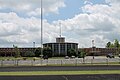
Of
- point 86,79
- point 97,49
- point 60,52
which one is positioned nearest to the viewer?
point 86,79

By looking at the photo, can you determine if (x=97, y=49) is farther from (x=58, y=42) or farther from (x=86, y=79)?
(x=86, y=79)

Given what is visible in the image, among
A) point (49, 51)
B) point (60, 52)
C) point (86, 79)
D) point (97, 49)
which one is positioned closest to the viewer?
point (86, 79)

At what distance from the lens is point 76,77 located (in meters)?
25.2

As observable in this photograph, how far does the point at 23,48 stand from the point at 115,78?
15214 centimetres

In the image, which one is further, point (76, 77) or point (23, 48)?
point (23, 48)

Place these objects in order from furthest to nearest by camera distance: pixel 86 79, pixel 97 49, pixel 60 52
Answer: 1. pixel 97 49
2. pixel 60 52
3. pixel 86 79

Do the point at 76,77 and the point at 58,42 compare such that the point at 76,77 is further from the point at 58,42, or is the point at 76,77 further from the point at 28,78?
the point at 58,42

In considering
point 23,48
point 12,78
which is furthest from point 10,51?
point 12,78

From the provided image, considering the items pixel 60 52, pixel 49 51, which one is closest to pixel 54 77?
pixel 49 51

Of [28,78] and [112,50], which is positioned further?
[112,50]

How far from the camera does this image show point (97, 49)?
191375 millimetres

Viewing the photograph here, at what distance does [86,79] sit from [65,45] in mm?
149878

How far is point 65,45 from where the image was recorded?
175 m

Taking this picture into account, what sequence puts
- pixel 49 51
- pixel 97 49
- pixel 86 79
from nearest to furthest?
pixel 86 79 → pixel 49 51 → pixel 97 49
